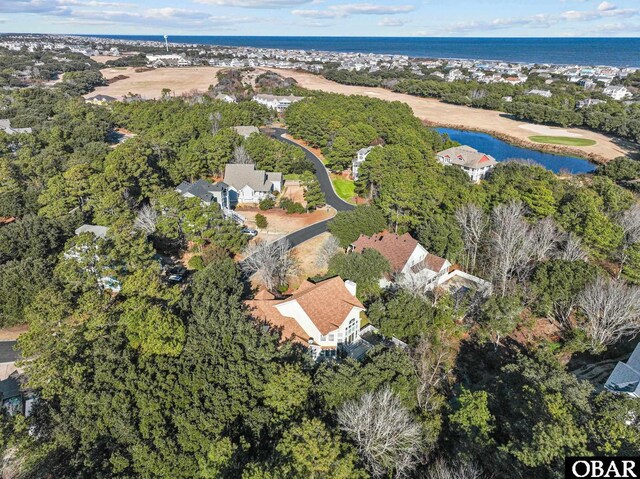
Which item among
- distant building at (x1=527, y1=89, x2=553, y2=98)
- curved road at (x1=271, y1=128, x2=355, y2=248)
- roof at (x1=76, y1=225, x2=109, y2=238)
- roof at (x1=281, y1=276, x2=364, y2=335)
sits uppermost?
distant building at (x1=527, y1=89, x2=553, y2=98)

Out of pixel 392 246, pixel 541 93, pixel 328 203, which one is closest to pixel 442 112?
pixel 541 93

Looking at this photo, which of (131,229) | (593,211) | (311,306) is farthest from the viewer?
(593,211)

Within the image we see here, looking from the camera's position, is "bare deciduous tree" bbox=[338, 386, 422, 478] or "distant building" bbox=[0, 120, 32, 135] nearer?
"bare deciduous tree" bbox=[338, 386, 422, 478]

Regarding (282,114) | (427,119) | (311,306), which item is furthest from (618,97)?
(311,306)

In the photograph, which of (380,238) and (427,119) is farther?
(427,119)

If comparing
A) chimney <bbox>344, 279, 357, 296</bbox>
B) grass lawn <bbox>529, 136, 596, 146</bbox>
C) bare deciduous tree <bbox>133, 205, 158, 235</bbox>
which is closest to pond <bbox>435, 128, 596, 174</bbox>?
grass lawn <bbox>529, 136, 596, 146</bbox>

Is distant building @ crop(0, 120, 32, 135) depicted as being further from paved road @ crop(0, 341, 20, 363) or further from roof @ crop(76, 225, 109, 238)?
paved road @ crop(0, 341, 20, 363)

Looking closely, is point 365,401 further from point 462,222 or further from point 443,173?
point 443,173
